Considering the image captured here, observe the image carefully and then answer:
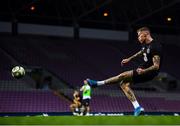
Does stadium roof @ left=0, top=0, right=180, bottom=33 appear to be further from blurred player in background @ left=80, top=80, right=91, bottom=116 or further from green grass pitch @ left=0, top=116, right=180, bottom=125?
green grass pitch @ left=0, top=116, right=180, bottom=125

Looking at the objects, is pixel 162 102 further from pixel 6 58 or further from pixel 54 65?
pixel 6 58

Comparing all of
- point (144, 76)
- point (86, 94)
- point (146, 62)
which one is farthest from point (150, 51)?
point (86, 94)

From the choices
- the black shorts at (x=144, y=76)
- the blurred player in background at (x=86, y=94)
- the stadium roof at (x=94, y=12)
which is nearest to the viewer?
the black shorts at (x=144, y=76)

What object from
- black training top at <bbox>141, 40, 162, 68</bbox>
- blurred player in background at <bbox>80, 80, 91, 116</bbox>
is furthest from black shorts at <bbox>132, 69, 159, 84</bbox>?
blurred player in background at <bbox>80, 80, 91, 116</bbox>

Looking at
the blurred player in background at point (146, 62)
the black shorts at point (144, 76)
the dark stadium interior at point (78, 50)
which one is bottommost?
the black shorts at point (144, 76)

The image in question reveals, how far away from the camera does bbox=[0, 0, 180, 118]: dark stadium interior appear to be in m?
30.7

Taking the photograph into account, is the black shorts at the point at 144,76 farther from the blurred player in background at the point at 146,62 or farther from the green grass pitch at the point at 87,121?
the green grass pitch at the point at 87,121

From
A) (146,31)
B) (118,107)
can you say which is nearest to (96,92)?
(118,107)

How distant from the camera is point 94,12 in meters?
39.1

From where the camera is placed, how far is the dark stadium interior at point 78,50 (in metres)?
30.7

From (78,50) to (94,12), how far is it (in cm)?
403

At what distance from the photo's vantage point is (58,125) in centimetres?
915

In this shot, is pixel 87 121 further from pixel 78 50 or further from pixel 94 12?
pixel 94 12

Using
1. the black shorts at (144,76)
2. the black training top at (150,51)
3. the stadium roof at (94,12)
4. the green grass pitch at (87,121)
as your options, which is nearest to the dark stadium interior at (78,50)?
the stadium roof at (94,12)
